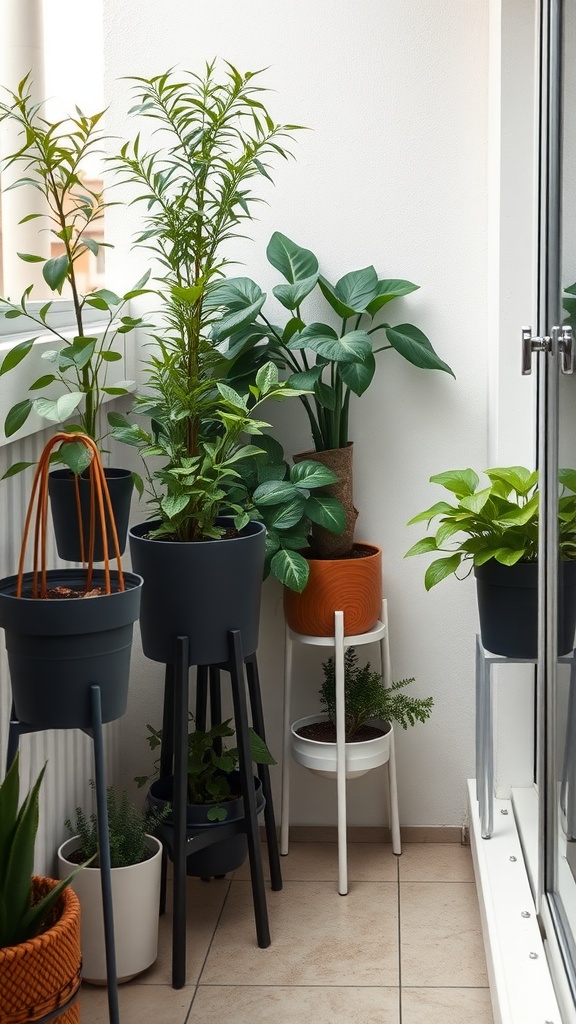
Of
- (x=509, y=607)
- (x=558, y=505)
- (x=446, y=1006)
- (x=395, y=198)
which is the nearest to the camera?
(x=558, y=505)

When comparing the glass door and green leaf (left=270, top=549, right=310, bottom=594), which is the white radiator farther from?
the glass door

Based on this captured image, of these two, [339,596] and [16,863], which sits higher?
[339,596]

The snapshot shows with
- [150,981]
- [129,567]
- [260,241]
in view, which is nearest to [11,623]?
[150,981]

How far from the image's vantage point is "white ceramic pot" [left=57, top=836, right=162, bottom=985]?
2.05 m

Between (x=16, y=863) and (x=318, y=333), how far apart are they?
1366 mm

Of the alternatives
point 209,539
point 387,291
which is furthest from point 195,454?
point 387,291

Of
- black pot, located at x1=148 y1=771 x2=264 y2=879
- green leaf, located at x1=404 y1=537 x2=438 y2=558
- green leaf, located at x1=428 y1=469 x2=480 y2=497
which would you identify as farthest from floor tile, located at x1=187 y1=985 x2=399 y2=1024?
green leaf, located at x1=428 y1=469 x2=480 y2=497

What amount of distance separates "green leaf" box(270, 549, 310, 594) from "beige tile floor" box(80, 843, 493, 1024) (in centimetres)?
73

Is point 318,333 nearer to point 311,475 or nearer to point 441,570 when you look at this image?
point 311,475

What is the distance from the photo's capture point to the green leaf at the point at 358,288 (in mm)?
2482

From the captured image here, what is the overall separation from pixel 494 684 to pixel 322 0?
1.65 m

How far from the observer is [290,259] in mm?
2500

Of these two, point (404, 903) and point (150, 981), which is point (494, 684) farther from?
point (150, 981)

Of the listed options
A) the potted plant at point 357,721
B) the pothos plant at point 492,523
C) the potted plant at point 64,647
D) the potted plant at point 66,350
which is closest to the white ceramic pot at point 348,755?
the potted plant at point 357,721
